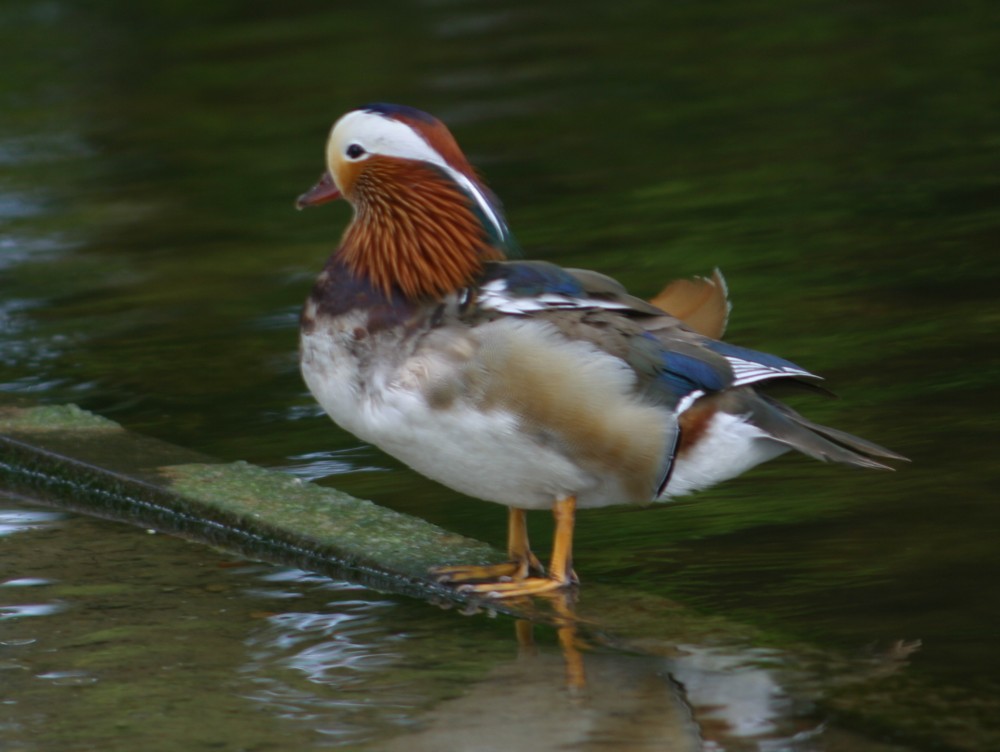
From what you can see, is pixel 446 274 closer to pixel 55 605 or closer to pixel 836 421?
pixel 55 605

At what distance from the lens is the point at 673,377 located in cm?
394

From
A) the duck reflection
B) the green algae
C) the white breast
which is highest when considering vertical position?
the white breast

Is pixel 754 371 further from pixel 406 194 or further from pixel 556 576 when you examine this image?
pixel 406 194

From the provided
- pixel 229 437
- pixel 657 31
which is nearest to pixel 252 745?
pixel 229 437

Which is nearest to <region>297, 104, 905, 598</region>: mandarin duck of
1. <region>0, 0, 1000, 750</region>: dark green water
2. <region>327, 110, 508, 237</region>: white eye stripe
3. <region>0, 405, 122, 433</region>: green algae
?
<region>327, 110, 508, 237</region>: white eye stripe

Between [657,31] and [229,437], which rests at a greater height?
[657,31]

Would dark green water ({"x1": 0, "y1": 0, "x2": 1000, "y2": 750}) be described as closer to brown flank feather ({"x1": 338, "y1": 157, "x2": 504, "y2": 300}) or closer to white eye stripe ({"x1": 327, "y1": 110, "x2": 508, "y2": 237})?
brown flank feather ({"x1": 338, "y1": 157, "x2": 504, "y2": 300})

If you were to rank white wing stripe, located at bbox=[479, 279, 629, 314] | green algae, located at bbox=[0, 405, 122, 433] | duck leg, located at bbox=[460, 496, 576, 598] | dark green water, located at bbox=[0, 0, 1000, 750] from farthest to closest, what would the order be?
green algae, located at bbox=[0, 405, 122, 433], duck leg, located at bbox=[460, 496, 576, 598], white wing stripe, located at bbox=[479, 279, 629, 314], dark green water, located at bbox=[0, 0, 1000, 750]

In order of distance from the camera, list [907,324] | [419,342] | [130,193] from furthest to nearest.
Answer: [130,193], [907,324], [419,342]

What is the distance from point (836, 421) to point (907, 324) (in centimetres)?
104

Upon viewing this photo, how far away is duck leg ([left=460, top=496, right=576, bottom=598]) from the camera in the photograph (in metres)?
4.02

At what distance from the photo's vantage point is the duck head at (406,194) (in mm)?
4102

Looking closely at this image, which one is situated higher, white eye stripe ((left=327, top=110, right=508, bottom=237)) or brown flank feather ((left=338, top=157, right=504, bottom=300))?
white eye stripe ((left=327, top=110, right=508, bottom=237))

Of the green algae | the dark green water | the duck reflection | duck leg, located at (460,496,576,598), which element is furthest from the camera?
the green algae
